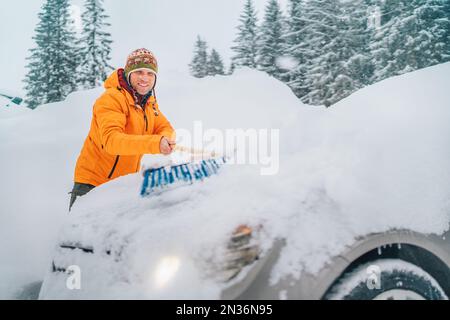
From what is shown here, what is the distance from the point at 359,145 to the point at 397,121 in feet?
1.37

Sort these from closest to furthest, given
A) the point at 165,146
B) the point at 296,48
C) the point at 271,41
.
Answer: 1. the point at 165,146
2. the point at 296,48
3. the point at 271,41

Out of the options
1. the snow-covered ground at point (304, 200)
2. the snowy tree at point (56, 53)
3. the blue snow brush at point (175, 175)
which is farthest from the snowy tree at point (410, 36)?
the snowy tree at point (56, 53)

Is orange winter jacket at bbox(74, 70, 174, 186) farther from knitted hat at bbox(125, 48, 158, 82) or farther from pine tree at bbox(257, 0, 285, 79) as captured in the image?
pine tree at bbox(257, 0, 285, 79)

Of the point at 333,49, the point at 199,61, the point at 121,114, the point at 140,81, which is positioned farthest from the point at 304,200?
the point at 199,61

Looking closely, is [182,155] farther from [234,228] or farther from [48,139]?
[48,139]

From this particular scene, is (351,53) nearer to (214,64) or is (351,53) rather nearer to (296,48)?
(296,48)

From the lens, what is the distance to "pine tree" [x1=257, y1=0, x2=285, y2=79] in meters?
22.2

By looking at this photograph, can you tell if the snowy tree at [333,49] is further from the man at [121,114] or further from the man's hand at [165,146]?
the man's hand at [165,146]

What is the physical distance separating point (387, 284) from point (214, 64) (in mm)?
38520

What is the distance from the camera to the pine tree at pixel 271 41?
2219 centimetres

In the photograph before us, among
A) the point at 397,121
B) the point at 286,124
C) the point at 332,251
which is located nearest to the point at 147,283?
the point at 332,251

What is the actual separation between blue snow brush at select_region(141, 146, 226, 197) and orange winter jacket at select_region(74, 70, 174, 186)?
32 centimetres

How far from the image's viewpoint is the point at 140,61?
284cm

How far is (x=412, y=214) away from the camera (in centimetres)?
162
